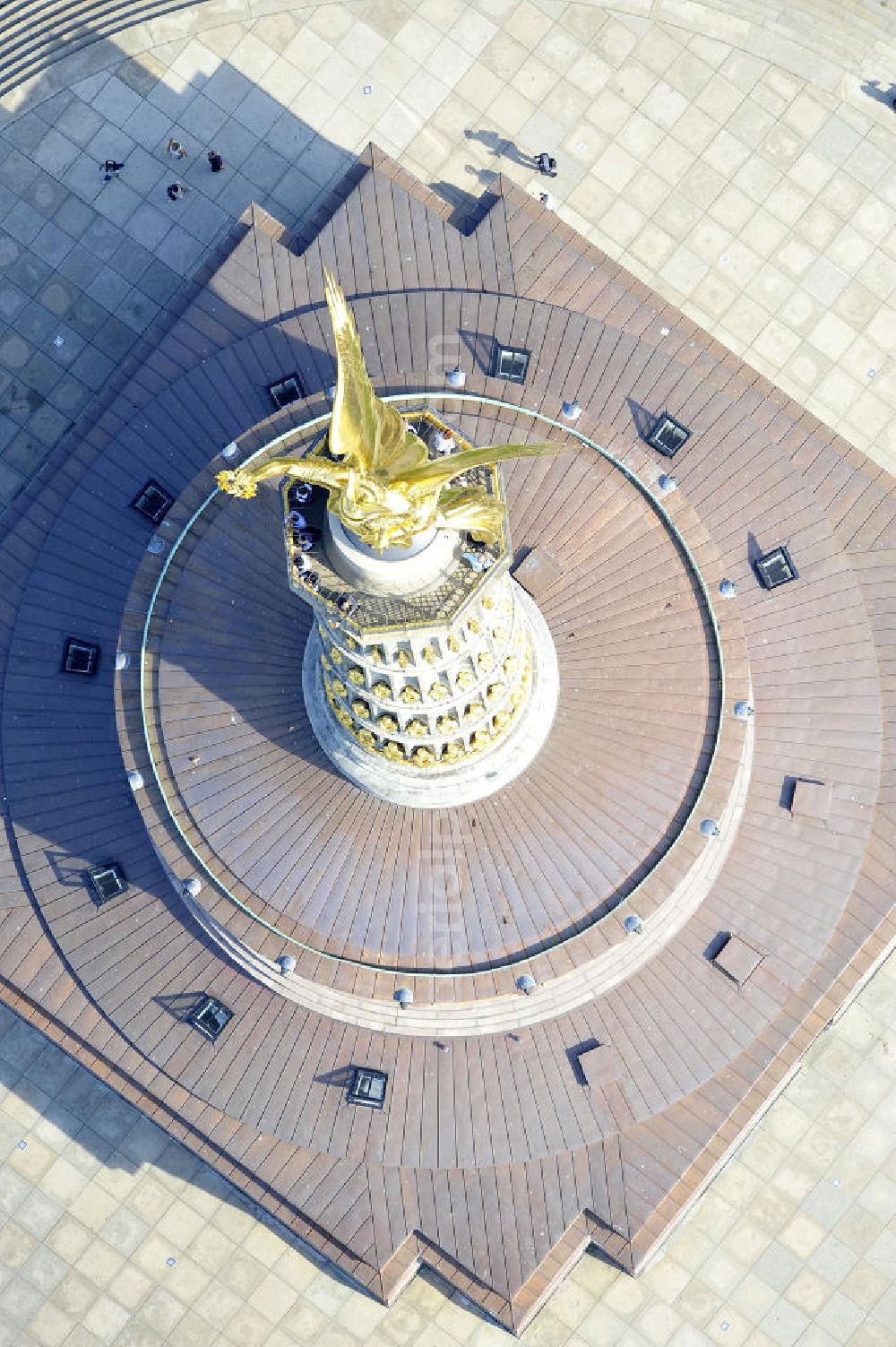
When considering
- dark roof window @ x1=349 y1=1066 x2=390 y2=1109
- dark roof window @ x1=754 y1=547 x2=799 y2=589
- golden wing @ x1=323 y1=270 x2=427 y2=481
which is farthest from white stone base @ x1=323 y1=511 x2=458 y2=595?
dark roof window @ x1=349 y1=1066 x2=390 y2=1109

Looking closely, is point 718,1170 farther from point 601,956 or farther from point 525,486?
point 525,486

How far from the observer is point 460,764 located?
52.4 metres

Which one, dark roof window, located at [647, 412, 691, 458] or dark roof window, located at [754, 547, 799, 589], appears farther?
dark roof window, located at [647, 412, 691, 458]

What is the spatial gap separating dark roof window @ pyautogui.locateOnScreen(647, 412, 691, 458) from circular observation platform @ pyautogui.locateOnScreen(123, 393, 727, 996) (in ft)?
10.9

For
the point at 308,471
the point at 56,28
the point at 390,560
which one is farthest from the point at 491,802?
the point at 56,28

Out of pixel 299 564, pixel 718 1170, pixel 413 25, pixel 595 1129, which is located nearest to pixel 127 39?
pixel 413 25

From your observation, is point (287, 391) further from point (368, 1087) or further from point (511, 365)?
point (368, 1087)

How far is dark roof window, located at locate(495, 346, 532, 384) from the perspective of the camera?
6419 cm

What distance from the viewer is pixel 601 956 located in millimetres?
57969

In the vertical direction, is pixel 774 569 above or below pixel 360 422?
above

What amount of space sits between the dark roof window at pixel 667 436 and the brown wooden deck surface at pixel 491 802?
69cm

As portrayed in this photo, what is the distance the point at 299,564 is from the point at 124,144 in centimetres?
4728

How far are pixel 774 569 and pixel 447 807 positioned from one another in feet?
59.5

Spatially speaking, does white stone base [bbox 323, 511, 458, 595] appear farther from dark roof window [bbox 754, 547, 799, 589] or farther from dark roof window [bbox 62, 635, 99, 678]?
dark roof window [bbox 62, 635, 99, 678]
